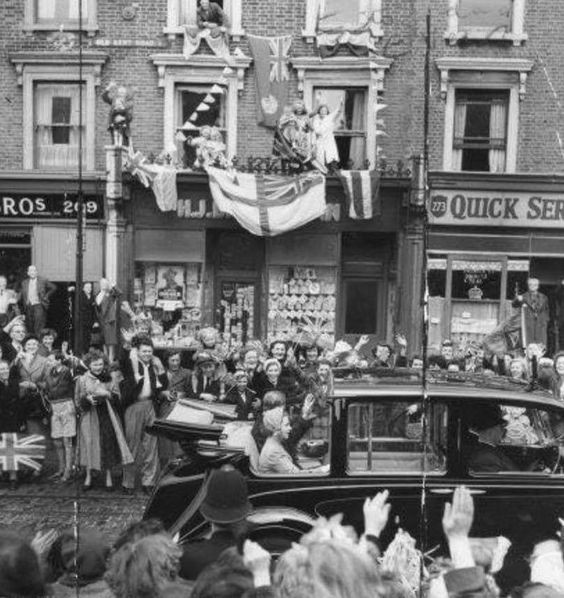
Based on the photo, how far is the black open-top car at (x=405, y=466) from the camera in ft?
20.6

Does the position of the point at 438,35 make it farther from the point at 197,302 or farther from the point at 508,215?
the point at 197,302

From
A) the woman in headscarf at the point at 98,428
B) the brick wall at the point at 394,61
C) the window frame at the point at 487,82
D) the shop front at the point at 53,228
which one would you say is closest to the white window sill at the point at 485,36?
the brick wall at the point at 394,61

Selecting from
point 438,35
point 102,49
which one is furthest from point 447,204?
point 102,49

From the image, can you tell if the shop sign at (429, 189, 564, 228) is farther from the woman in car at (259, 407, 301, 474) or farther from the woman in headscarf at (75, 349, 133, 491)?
the woman in car at (259, 407, 301, 474)

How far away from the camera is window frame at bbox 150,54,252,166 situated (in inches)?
691

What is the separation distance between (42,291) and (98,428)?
7256 mm

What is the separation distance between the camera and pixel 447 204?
17.4 m

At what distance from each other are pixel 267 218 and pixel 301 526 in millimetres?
10857

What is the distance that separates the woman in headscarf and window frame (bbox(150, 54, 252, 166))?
8464 millimetres

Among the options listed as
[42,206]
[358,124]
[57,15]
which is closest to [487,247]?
[358,124]

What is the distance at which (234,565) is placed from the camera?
3162 mm

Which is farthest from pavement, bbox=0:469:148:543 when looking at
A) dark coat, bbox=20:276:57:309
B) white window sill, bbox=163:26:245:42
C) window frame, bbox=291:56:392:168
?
white window sill, bbox=163:26:245:42

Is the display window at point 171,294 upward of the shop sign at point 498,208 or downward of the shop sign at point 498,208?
downward

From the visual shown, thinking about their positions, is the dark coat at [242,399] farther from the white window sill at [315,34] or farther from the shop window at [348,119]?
the white window sill at [315,34]
